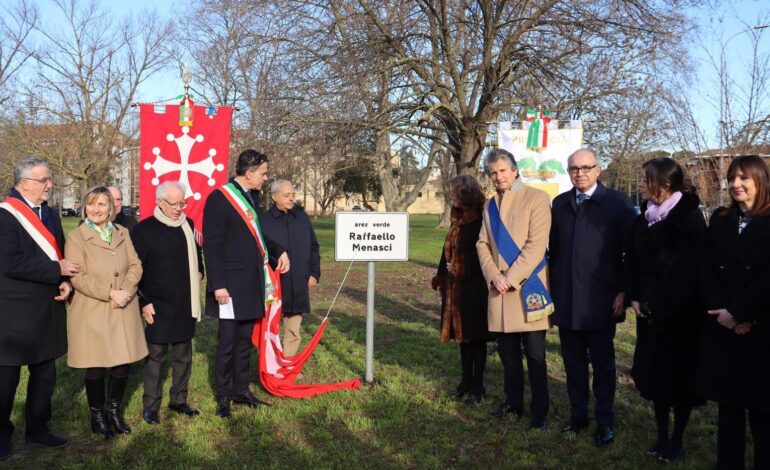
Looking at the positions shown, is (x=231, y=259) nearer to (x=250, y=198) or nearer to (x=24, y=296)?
(x=250, y=198)

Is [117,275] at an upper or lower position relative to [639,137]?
lower

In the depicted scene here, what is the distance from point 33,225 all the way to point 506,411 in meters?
3.98

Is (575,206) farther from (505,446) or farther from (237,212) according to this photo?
(237,212)

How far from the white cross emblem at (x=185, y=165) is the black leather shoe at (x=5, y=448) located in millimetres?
3322

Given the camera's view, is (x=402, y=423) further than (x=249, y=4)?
No

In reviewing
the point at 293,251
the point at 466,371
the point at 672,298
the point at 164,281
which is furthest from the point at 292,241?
the point at 672,298

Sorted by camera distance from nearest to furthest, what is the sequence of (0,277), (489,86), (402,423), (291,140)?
1. (0,277)
2. (402,423)
3. (489,86)
4. (291,140)

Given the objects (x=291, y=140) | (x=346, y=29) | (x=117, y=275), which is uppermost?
(x=346, y=29)

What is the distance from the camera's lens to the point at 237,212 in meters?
5.36

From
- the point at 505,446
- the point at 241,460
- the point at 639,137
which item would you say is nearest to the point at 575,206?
the point at 505,446

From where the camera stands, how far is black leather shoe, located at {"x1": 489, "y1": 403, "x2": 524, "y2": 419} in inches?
210

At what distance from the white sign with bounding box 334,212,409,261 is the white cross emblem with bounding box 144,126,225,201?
2075 mm

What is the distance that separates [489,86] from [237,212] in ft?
26.3

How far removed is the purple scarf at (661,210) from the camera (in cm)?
425
